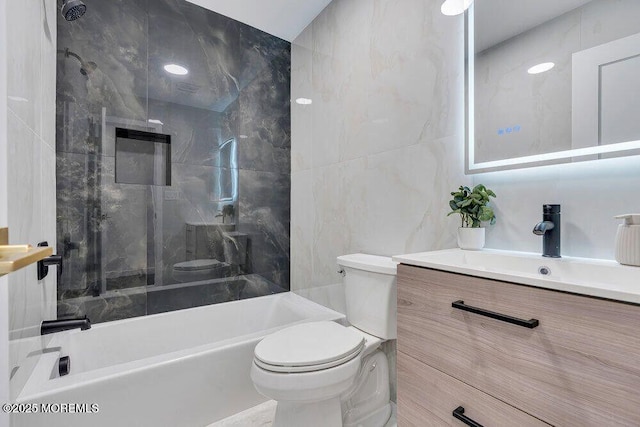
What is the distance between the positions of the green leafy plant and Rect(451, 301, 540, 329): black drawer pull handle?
492 millimetres

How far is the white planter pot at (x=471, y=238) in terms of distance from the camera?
122 centimetres

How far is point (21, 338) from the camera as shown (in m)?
1.09

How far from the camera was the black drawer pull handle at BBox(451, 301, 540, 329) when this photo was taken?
0.70m

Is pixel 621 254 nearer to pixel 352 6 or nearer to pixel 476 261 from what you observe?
pixel 476 261

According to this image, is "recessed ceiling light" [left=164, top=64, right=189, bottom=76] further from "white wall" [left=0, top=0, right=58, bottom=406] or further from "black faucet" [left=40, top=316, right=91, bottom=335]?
"black faucet" [left=40, top=316, right=91, bottom=335]

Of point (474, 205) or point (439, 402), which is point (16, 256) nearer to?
point (439, 402)

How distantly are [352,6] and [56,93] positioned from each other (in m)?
1.84

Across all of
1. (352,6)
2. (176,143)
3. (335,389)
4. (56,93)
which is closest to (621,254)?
(335,389)

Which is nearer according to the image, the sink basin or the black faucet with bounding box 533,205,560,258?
the sink basin

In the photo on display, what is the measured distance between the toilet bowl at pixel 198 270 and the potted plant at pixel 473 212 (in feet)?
5.58

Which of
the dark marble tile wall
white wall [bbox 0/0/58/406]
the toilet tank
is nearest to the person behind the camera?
white wall [bbox 0/0/58/406]

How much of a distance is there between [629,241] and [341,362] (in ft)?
3.30

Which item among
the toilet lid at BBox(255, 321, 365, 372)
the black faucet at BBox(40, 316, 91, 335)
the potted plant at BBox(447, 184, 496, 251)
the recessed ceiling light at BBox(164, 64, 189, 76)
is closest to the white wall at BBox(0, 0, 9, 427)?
the toilet lid at BBox(255, 321, 365, 372)

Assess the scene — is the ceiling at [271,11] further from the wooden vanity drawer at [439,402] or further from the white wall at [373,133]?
the wooden vanity drawer at [439,402]
